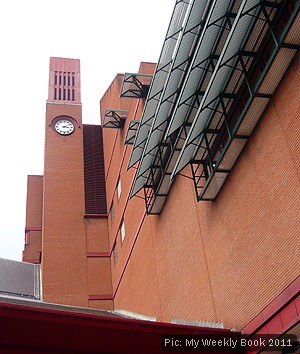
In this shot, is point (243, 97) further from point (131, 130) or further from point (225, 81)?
point (131, 130)

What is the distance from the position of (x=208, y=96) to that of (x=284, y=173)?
312 centimetres

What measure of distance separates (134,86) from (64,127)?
14186mm

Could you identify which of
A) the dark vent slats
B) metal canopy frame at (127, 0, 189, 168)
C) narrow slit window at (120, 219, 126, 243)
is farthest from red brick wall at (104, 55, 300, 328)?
the dark vent slats

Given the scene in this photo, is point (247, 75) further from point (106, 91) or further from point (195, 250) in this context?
point (106, 91)

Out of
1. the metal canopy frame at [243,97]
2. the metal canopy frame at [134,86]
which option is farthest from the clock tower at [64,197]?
the metal canopy frame at [243,97]

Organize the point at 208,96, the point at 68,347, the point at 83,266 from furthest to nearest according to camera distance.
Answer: the point at 83,266, the point at 208,96, the point at 68,347

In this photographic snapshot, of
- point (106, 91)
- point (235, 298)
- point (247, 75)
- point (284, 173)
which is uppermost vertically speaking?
point (106, 91)

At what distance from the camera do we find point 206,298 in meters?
14.4

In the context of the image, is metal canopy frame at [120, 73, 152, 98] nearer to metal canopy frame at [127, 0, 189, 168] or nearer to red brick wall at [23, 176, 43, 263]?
metal canopy frame at [127, 0, 189, 168]

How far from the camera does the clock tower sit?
30109 millimetres

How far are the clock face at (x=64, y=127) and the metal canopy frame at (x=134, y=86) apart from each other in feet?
44.4

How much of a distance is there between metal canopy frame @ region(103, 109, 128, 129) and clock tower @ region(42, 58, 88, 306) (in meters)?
6.99

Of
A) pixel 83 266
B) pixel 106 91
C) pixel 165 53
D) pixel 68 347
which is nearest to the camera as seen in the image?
pixel 68 347

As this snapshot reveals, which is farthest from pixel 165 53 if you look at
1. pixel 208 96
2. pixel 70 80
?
→ pixel 70 80
